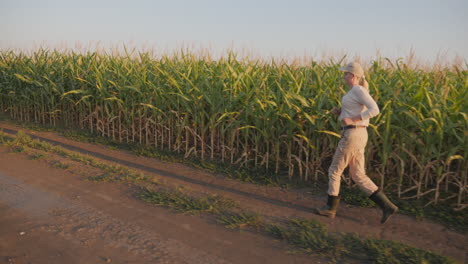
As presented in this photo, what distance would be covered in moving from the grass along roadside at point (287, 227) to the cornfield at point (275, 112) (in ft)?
4.57

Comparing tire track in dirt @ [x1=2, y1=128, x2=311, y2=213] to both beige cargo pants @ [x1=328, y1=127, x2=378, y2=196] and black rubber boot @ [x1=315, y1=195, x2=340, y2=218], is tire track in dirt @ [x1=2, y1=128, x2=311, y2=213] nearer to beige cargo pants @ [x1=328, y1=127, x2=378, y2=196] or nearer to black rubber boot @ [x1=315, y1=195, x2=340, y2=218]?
black rubber boot @ [x1=315, y1=195, x2=340, y2=218]

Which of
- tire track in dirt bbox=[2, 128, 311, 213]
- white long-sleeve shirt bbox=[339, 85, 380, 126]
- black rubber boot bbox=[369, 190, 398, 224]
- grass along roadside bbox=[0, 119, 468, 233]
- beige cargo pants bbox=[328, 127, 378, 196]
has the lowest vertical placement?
tire track in dirt bbox=[2, 128, 311, 213]

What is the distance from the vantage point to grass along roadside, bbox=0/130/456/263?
3322mm

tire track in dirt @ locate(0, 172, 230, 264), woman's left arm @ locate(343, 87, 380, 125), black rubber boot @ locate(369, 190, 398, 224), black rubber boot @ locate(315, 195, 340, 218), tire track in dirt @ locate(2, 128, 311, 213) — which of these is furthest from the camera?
tire track in dirt @ locate(2, 128, 311, 213)

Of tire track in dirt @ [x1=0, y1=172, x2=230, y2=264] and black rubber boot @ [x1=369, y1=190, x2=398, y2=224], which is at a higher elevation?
black rubber boot @ [x1=369, y1=190, x2=398, y2=224]

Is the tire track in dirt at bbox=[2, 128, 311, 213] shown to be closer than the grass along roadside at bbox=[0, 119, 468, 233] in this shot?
No

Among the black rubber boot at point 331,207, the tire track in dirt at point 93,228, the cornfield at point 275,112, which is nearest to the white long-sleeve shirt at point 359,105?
the cornfield at point 275,112

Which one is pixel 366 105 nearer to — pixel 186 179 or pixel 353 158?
pixel 353 158

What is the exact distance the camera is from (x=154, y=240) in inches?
138

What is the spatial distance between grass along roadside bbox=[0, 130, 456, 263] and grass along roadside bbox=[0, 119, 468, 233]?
3.18 ft

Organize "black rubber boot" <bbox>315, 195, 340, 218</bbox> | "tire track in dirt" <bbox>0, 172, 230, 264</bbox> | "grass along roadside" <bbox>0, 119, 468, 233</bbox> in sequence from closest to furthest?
"tire track in dirt" <bbox>0, 172, 230, 264</bbox>, "black rubber boot" <bbox>315, 195, 340, 218</bbox>, "grass along roadside" <bbox>0, 119, 468, 233</bbox>

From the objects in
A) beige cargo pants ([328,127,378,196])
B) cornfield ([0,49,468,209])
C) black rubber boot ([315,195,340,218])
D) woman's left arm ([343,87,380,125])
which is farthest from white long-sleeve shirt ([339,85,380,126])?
black rubber boot ([315,195,340,218])

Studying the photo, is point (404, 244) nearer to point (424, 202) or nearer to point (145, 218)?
point (424, 202)

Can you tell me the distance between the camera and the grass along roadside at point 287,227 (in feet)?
10.9
